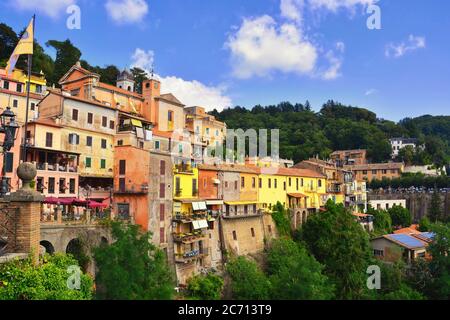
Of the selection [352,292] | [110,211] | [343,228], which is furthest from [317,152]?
[110,211]

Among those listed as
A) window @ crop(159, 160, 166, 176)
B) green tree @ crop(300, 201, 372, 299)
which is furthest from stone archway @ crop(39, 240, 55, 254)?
green tree @ crop(300, 201, 372, 299)

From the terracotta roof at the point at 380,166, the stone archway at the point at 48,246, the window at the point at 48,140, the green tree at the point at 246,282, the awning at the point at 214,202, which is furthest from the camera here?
the terracotta roof at the point at 380,166

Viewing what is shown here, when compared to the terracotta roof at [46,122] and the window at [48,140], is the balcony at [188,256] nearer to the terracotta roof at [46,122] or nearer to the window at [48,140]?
the window at [48,140]

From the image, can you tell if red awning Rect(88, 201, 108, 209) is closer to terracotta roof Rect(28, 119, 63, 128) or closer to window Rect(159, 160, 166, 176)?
window Rect(159, 160, 166, 176)

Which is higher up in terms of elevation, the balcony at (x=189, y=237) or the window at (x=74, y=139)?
the window at (x=74, y=139)

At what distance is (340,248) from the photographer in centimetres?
3450

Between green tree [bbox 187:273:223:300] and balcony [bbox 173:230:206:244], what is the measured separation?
118 inches

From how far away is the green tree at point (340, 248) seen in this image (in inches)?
1201

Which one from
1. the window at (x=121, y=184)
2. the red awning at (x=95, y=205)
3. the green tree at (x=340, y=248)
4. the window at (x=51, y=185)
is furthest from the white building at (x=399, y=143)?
the window at (x=51, y=185)

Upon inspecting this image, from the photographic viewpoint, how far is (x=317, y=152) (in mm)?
89375

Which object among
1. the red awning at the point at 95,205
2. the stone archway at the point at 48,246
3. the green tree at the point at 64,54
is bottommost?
the stone archway at the point at 48,246

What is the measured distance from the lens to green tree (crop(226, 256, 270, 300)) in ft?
87.3

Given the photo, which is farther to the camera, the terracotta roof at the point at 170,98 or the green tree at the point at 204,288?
the terracotta roof at the point at 170,98
